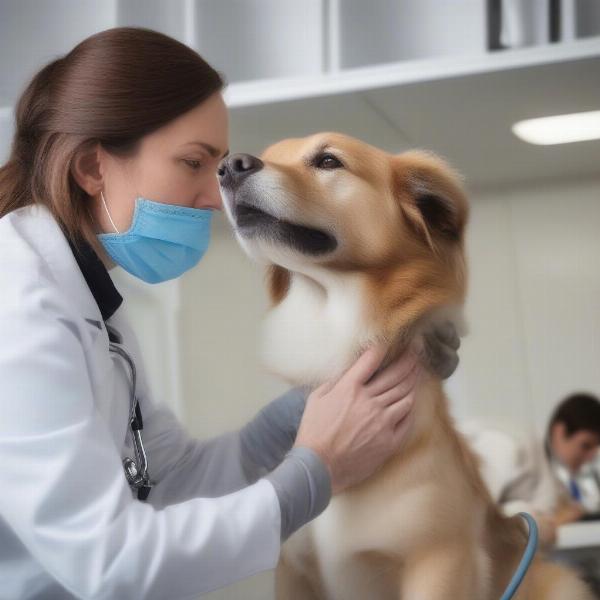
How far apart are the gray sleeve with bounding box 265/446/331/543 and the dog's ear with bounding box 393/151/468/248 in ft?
0.99

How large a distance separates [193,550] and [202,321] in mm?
1537

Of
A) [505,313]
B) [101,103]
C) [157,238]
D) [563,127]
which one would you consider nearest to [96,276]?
[157,238]

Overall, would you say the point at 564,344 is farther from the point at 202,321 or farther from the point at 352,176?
the point at 352,176

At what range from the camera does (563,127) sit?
2.27 m

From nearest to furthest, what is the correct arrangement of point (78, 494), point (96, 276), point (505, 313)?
point (78, 494) → point (96, 276) → point (505, 313)

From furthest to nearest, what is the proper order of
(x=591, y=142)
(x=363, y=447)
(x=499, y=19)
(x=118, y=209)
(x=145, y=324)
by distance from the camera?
1. (x=145, y=324)
2. (x=591, y=142)
3. (x=499, y=19)
4. (x=118, y=209)
5. (x=363, y=447)

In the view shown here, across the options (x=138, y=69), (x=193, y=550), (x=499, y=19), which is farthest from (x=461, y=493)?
(x=499, y=19)

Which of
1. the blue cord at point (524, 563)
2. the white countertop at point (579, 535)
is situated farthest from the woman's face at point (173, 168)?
the white countertop at point (579, 535)

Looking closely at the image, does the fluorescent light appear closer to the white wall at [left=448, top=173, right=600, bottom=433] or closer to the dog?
the white wall at [left=448, top=173, right=600, bottom=433]

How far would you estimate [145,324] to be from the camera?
7.99 ft

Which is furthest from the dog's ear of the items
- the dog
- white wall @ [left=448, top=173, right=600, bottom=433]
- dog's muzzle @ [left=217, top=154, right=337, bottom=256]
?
white wall @ [left=448, top=173, right=600, bottom=433]

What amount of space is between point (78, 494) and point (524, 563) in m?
0.51

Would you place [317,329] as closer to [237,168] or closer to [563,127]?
[237,168]

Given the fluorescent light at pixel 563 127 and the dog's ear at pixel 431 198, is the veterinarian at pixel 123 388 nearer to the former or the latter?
the dog's ear at pixel 431 198
